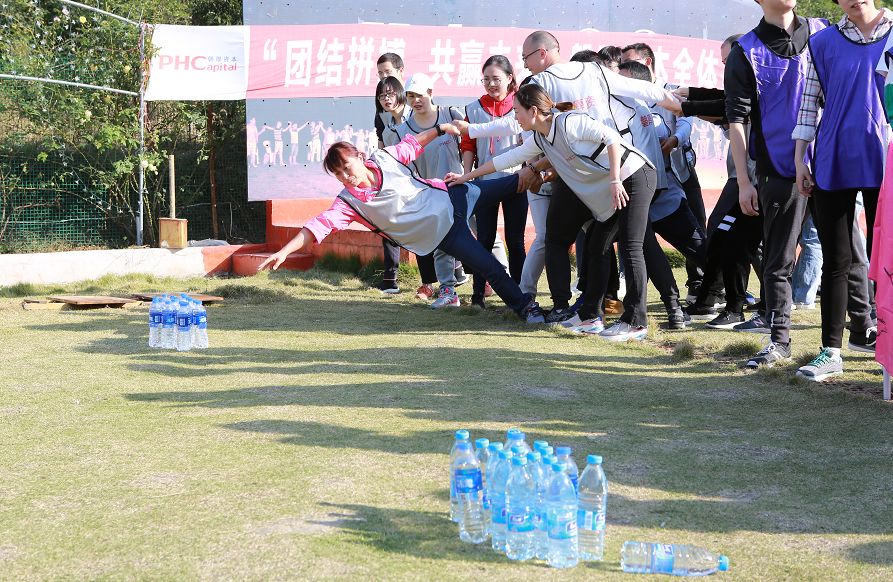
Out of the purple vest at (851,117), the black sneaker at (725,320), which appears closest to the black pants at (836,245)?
the purple vest at (851,117)

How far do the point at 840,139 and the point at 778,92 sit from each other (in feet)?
2.24

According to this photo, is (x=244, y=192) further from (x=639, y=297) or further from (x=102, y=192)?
(x=639, y=297)

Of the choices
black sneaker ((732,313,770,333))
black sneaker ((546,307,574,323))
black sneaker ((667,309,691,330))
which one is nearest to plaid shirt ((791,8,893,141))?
black sneaker ((732,313,770,333))

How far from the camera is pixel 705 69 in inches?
569

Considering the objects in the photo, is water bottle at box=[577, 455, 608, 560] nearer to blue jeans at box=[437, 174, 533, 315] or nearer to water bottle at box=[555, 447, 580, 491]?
water bottle at box=[555, 447, 580, 491]

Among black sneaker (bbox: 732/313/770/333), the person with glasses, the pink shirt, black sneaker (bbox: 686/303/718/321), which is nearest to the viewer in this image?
the pink shirt

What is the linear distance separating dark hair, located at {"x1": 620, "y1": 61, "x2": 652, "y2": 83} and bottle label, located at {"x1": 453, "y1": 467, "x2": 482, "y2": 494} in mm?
5065

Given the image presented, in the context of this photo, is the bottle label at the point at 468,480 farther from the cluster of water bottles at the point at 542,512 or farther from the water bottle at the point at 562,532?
the water bottle at the point at 562,532

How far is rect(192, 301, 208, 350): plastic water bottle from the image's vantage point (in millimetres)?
6965

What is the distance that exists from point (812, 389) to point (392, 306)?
4.43 meters

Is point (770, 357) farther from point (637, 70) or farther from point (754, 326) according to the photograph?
point (637, 70)

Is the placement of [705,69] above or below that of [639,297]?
above

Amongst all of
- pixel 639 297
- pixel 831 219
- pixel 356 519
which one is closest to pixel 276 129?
pixel 639 297

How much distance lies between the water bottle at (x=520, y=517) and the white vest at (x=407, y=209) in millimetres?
4296
